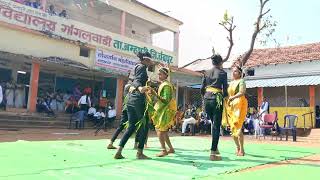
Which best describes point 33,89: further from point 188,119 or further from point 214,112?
point 214,112

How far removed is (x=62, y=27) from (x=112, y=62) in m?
3.08

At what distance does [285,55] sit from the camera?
877 inches

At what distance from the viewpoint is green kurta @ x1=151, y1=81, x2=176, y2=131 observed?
237 inches

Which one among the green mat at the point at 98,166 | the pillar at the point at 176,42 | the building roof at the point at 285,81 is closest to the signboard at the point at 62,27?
the pillar at the point at 176,42

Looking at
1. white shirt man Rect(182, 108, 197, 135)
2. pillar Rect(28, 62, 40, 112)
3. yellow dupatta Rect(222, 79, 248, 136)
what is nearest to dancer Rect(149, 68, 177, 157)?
yellow dupatta Rect(222, 79, 248, 136)

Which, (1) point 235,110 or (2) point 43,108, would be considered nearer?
(1) point 235,110

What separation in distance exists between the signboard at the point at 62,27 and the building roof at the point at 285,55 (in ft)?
24.9

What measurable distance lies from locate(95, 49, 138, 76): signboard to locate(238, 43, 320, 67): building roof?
8732 mm

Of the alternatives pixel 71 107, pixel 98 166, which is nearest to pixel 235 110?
pixel 98 166

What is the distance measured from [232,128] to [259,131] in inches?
332

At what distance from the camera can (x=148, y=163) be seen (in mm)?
4980

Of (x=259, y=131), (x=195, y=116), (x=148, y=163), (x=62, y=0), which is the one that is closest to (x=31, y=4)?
(x=62, y=0)

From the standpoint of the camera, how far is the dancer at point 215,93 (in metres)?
5.81

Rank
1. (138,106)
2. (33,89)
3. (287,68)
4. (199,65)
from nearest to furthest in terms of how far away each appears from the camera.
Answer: (138,106) < (33,89) < (287,68) < (199,65)
